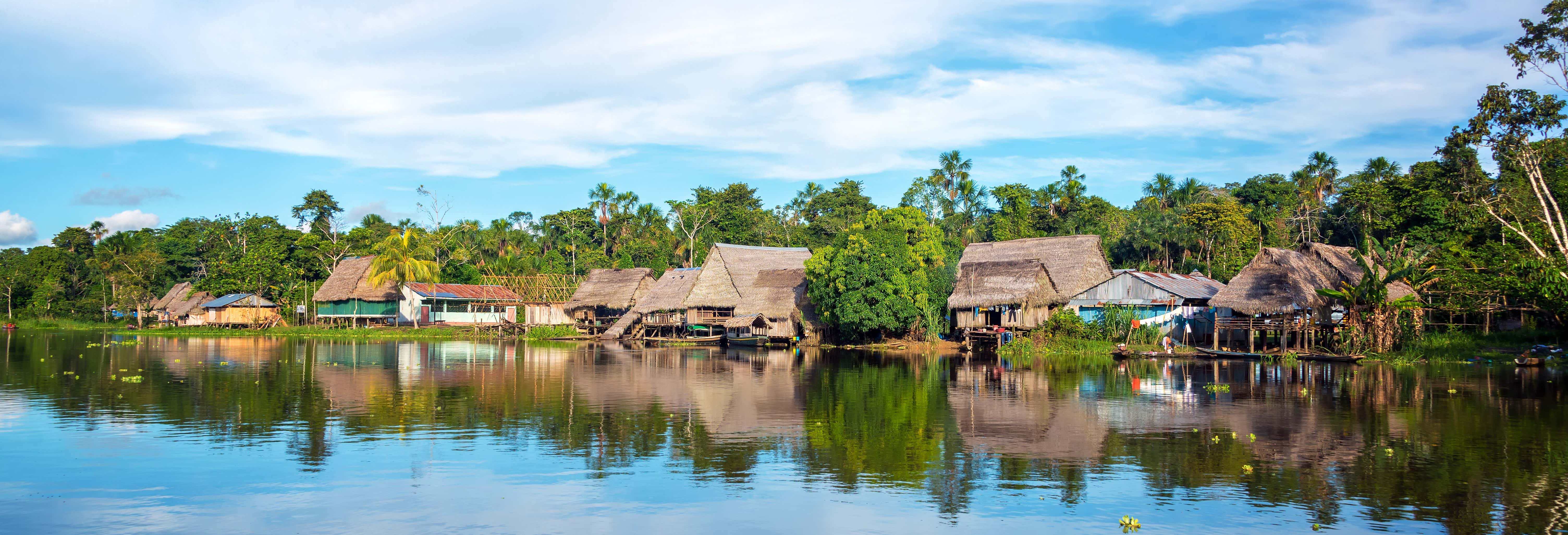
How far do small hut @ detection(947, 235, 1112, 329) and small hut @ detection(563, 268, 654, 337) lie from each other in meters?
18.7

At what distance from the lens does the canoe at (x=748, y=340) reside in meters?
Result: 45.3

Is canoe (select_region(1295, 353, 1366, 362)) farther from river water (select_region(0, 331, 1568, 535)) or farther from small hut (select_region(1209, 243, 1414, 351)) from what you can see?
river water (select_region(0, 331, 1568, 535))

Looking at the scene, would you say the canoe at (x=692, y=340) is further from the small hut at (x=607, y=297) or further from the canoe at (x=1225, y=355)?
the canoe at (x=1225, y=355)

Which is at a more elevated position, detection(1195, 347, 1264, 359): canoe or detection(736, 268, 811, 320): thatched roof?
detection(736, 268, 811, 320): thatched roof

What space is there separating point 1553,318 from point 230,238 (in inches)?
3168

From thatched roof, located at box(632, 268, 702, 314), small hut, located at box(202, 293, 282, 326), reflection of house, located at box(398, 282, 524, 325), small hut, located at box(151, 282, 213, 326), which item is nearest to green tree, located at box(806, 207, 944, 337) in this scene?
thatched roof, located at box(632, 268, 702, 314)

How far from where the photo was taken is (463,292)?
59.2m

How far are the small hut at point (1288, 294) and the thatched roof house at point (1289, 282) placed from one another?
0.06 ft

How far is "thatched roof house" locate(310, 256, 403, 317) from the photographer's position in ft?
191

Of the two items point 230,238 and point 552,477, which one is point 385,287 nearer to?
point 230,238

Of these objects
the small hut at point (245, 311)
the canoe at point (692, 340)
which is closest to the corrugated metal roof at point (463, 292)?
the small hut at point (245, 311)

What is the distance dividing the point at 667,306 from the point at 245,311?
30.3 metres

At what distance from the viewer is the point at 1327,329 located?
107 feet

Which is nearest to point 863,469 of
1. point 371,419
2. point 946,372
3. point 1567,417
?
point 371,419
